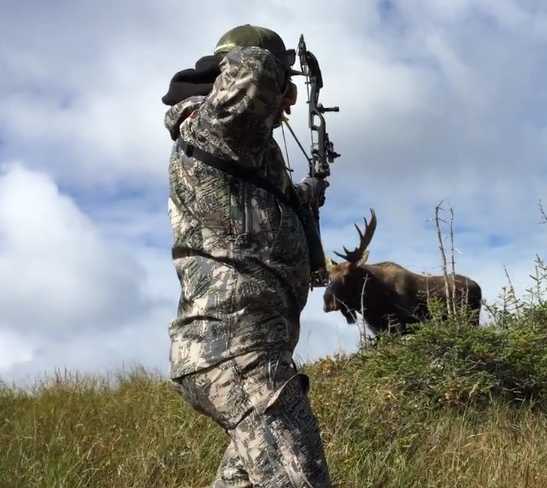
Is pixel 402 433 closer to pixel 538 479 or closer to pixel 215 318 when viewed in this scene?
Answer: pixel 538 479

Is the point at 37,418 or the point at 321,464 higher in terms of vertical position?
the point at 37,418

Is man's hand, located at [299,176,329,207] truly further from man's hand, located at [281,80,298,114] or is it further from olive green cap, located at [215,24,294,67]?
olive green cap, located at [215,24,294,67]

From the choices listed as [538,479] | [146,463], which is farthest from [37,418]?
[538,479]

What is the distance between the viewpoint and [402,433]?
5930 millimetres

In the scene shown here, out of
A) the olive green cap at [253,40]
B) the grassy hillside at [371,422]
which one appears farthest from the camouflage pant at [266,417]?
the grassy hillside at [371,422]

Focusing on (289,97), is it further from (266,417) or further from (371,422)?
(371,422)

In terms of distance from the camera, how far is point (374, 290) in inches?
520

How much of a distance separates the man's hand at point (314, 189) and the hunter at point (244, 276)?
47cm

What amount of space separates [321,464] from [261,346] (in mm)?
439

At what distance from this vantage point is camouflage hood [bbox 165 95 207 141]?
10.4ft

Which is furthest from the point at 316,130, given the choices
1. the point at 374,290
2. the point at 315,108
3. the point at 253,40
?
the point at 374,290

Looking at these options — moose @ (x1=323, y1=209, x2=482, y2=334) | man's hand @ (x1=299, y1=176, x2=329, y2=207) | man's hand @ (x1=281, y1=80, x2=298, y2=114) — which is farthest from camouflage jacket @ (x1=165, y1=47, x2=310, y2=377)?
moose @ (x1=323, y1=209, x2=482, y2=334)

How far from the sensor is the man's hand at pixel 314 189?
11.9ft

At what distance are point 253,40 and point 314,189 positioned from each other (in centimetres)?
77
